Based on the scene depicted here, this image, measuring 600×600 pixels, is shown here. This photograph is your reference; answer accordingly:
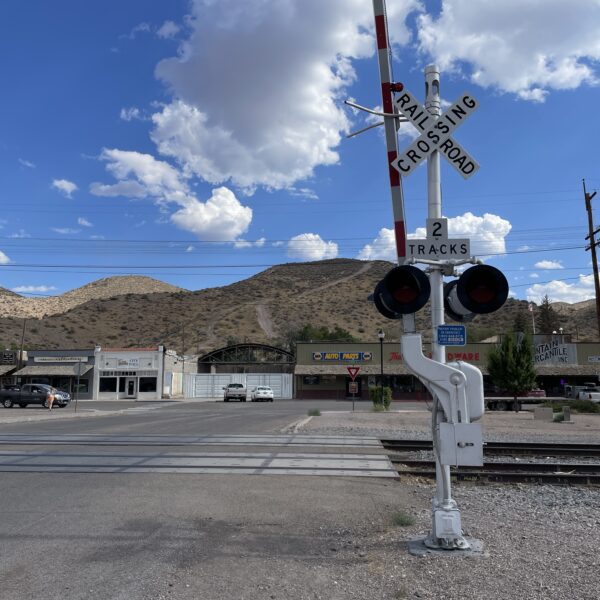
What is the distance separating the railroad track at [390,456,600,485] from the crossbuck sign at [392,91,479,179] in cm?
692

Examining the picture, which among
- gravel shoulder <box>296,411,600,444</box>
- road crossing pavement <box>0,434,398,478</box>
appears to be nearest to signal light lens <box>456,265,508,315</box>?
road crossing pavement <box>0,434,398,478</box>

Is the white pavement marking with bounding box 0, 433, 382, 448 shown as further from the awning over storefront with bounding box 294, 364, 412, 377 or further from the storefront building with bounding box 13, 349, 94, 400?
the awning over storefront with bounding box 294, 364, 412, 377

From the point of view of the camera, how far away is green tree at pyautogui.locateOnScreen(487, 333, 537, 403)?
38469mm

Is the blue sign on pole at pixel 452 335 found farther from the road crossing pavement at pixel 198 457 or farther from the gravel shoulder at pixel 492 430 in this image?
the gravel shoulder at pixel 492 430

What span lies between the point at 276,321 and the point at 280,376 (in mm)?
36028

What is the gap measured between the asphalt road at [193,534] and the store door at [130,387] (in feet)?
153

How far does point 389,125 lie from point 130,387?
5402 centimetres

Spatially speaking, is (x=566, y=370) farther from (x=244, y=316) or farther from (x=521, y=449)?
(x=244, y=316)

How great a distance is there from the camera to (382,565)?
5137 mm

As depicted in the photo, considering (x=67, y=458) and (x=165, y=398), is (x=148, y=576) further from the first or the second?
(x=165, y=398)

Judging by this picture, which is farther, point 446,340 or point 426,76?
point 426,76

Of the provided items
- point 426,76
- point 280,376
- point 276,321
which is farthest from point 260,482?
point 276,321

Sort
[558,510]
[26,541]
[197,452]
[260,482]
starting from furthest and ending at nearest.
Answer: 1. [197,452]
2. [260,482]
3. [558,510]
4. [26,541]

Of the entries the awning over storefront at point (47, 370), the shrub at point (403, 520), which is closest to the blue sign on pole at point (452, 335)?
the shrub at point (403, 520)
